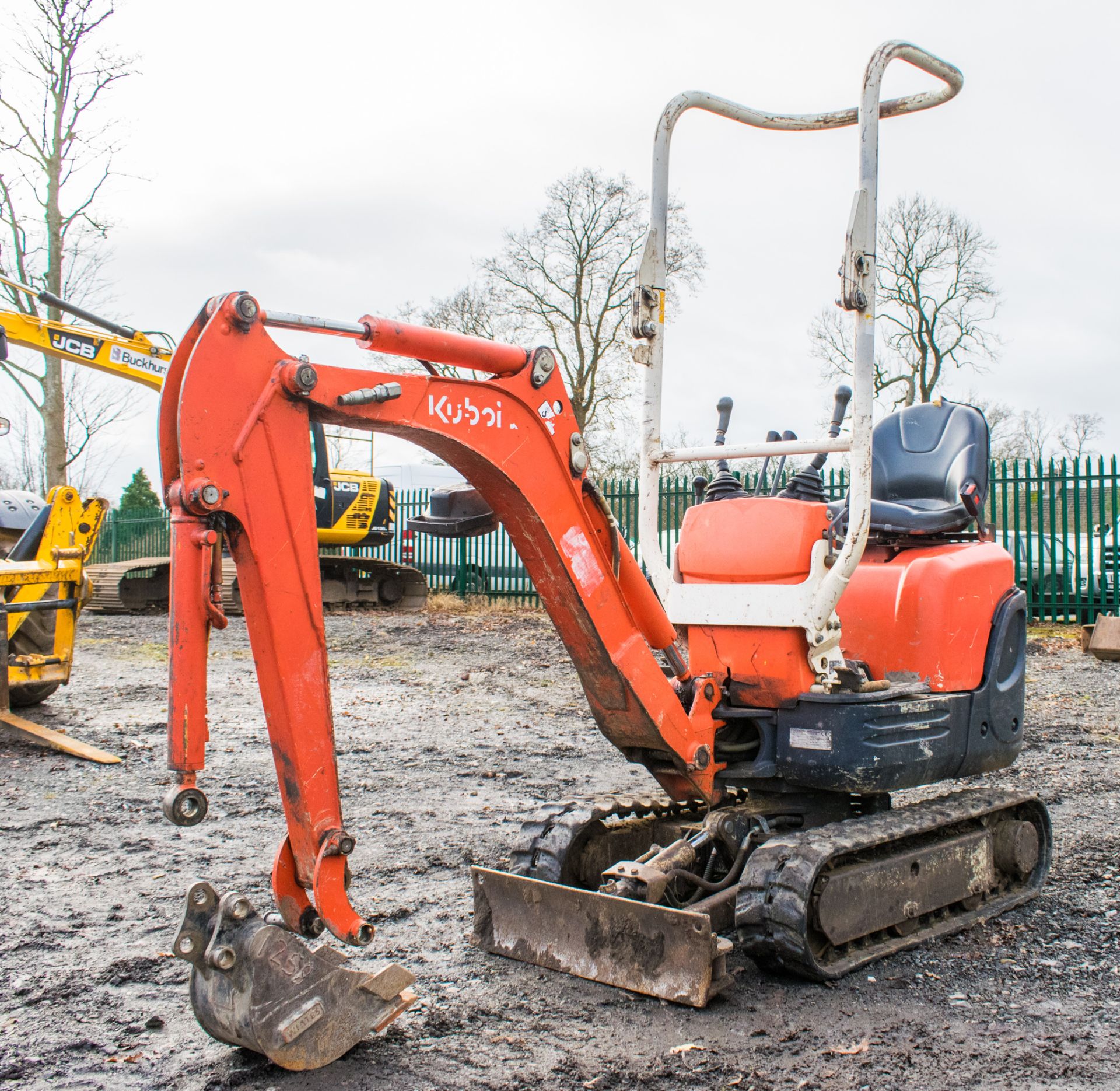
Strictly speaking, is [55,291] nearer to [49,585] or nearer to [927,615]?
[49,585]

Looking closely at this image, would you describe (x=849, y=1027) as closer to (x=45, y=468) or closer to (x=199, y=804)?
(x=199, y=804)

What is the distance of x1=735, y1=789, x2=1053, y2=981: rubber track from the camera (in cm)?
343

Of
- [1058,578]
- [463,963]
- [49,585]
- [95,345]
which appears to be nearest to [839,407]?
[463,963]

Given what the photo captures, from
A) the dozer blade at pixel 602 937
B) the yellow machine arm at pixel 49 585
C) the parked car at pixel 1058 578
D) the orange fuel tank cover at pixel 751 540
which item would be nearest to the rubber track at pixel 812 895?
the dozer blade at pixel 602 937

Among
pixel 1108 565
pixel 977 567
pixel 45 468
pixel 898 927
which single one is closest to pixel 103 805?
pixel 898 927

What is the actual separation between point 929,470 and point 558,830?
214cm

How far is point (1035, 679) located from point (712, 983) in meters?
7.86

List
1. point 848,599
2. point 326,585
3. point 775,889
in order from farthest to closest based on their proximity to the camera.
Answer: point 326,585 → point 848,599 → point 775,889

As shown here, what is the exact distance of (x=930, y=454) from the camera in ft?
15.7

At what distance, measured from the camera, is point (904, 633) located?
13.9ft

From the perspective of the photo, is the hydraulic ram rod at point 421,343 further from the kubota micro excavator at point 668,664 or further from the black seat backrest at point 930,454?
the black seat backrest at point 930,454

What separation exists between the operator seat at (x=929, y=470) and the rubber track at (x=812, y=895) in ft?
3.56

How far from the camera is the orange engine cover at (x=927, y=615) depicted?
13.8ft

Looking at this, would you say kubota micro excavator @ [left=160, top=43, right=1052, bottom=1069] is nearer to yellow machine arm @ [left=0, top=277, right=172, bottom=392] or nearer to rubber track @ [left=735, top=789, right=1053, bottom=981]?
rubber track @ [left=735, top=789, right=1053, bottom=981]
